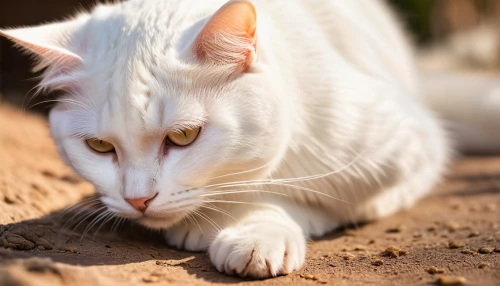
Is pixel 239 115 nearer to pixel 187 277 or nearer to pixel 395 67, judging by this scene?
pixel 187 277

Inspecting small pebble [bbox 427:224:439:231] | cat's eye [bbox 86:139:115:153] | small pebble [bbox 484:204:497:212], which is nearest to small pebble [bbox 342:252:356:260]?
small pebble [bbox 427:224:439:231]

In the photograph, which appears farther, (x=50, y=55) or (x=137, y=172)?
(x=50, y=55)

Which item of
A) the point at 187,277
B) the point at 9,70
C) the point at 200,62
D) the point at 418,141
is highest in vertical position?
the point at 9,70

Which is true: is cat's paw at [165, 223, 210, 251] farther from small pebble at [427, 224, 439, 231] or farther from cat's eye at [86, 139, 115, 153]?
small pebble at [427, 224, 439, 231]

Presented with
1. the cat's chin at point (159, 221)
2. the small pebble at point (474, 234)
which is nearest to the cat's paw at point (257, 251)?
the cat's chin at point (159, 221)

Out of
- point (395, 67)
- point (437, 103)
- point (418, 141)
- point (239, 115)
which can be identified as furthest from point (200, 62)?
point (437, 103)

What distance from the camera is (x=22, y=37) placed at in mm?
1689

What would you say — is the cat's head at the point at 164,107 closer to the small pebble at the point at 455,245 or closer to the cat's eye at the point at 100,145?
the cat's eye at the point at 100,145

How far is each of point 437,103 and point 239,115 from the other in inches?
84.5

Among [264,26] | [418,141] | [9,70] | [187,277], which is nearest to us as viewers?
[187,277]

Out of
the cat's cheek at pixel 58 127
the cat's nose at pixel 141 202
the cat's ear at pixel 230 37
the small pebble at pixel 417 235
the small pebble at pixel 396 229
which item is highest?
the cat's ear at pixel 230 37

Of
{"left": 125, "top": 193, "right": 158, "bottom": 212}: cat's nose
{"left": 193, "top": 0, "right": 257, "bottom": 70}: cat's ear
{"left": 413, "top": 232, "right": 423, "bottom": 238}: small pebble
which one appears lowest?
{"left": 413, "top": 232, "right": 423, "bottom": 238}: small pebble

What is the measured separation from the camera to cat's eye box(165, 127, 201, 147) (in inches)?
62.1

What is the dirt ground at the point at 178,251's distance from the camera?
142cm
